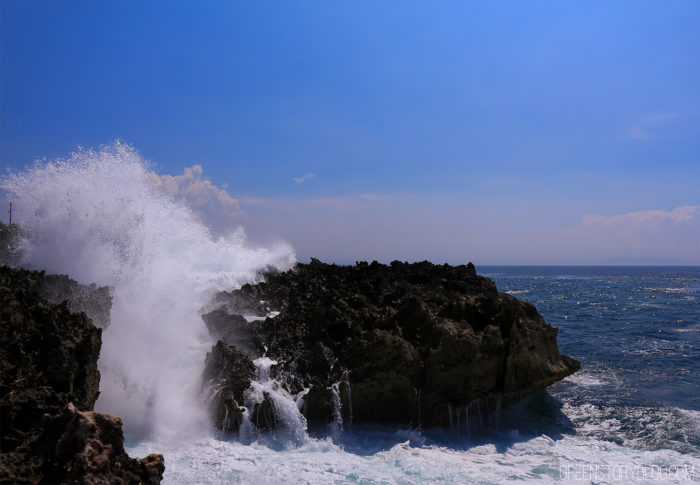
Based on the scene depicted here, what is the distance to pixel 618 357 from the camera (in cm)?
1898

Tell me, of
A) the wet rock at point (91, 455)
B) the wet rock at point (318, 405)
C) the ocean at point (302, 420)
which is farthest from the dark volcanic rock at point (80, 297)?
the wet rock at point (91, 455)

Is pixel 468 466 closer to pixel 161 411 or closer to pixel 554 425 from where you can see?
pixel 554 425

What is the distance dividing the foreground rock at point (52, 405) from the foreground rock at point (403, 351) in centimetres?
352

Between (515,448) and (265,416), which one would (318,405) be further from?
(515,448)

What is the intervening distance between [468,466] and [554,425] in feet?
12.9

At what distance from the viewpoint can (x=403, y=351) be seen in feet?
35.5

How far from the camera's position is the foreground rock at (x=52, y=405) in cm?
509

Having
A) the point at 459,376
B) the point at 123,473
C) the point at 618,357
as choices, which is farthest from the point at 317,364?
the point at 618,357

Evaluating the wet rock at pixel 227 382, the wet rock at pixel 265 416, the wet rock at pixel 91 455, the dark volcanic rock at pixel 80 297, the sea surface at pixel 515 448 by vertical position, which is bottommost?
the sea surface at pixel 515 448

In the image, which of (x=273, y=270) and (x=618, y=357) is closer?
(x=618, y=357)

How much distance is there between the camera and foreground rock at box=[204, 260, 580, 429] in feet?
35.3

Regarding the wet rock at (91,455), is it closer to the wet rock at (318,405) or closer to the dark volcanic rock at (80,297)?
the wet rock at (318,405)

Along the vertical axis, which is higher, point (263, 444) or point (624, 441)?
point (263, 444)

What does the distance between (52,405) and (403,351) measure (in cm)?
722
